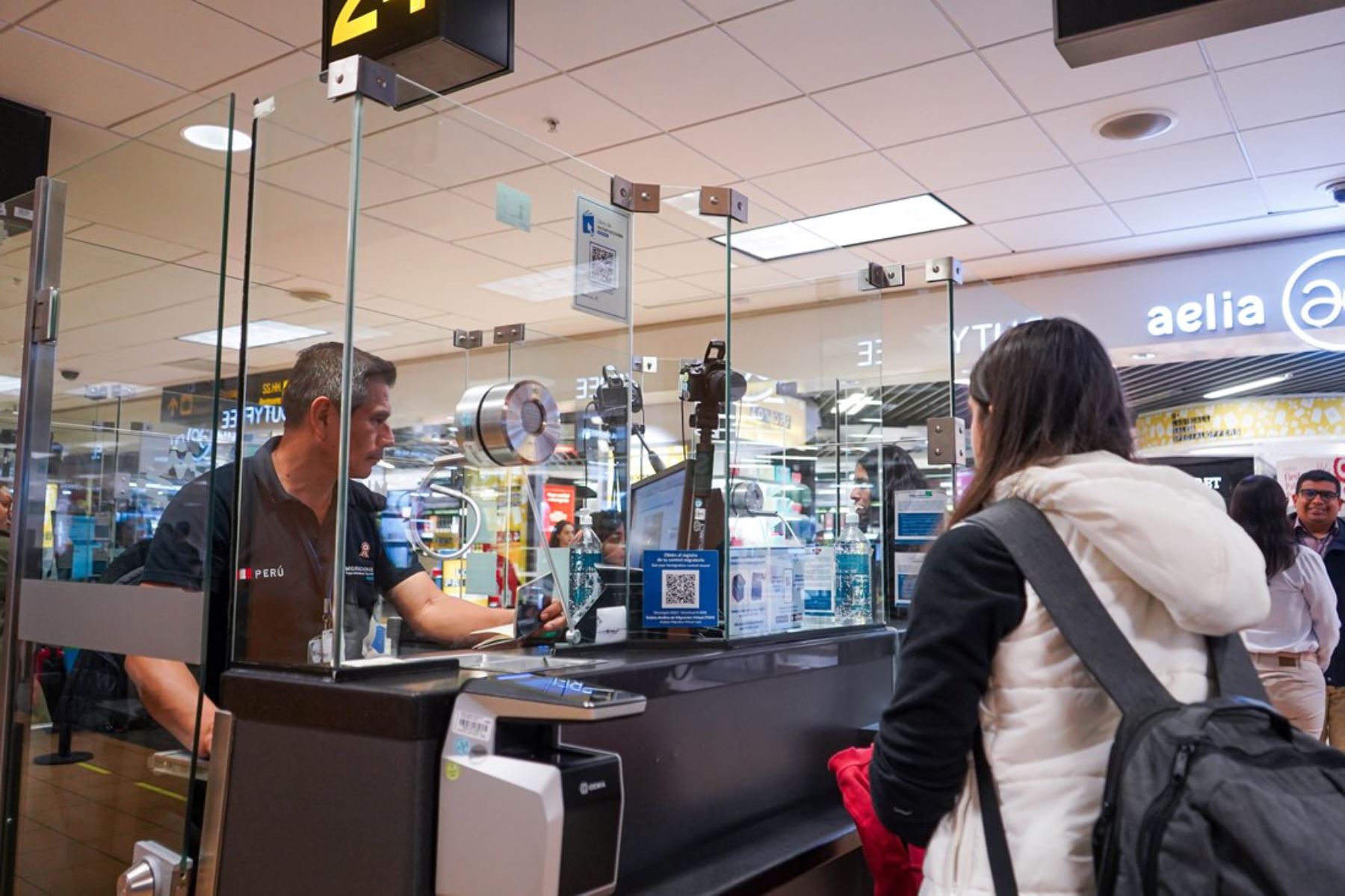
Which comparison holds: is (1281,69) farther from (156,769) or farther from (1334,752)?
(156,769)

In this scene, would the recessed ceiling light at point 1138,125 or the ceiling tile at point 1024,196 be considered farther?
the ceiling tile at point 1024,196

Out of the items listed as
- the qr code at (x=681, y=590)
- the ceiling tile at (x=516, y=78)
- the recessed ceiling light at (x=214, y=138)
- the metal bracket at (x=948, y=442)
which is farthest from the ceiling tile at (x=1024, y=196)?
the recessed ceiling light at (x=214, y=138)

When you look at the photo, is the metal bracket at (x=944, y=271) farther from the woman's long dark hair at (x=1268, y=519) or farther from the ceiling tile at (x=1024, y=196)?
the ceiling tile at (x=1024, y=196)

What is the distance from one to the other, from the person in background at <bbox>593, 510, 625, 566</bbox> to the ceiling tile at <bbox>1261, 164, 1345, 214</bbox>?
4.53 metres

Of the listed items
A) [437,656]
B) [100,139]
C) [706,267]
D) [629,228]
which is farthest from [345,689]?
[100,139]

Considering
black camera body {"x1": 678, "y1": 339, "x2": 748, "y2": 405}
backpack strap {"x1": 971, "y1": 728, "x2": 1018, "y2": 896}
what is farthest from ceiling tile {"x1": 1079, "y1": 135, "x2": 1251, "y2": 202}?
backpack strap {"x1": 971, "y1": 728, "x2": 1018, "y2": 896}

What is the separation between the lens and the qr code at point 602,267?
2.08 metres

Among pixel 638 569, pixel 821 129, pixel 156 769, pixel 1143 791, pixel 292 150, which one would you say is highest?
pixel 821 129

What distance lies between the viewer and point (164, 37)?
387cm

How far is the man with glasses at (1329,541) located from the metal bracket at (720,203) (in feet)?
11.7

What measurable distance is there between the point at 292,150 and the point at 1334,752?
1.66 meters

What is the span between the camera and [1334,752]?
1208mm

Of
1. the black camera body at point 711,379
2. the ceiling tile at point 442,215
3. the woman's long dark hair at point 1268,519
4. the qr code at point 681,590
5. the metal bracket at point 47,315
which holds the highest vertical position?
the ceiling tile at point 442,215

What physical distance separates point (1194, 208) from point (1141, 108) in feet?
4.77
